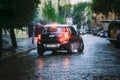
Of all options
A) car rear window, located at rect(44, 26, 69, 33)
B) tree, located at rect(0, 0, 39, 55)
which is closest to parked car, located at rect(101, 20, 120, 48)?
tree, located at rect(0, 0, 39, 55)

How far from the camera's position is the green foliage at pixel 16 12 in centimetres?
2166

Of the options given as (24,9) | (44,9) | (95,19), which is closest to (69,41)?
(24,9)

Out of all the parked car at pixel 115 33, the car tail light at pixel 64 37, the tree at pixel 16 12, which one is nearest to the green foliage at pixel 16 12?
the tree at pixel 16 12

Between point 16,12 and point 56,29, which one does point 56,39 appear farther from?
point 16,12

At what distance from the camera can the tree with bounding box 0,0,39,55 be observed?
21.7 metres

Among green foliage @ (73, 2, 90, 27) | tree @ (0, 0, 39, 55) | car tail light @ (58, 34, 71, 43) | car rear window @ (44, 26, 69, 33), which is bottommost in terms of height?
green foliage @ (73, 2, 90, 27)

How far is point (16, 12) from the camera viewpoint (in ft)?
75.9

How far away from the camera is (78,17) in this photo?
16800 cm

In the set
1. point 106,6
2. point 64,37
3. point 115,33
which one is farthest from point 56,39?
point 106,6

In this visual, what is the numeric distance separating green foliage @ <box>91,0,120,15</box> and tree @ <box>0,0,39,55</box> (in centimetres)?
1994

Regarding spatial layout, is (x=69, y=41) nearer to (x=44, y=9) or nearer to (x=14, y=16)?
(x=14, y=16)

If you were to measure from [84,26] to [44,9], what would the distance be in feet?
315

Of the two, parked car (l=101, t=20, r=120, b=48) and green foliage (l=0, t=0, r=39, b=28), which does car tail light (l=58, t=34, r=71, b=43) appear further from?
parked car (l=101, t=20, r=120, b=48)

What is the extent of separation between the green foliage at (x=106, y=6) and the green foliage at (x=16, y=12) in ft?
65.6
